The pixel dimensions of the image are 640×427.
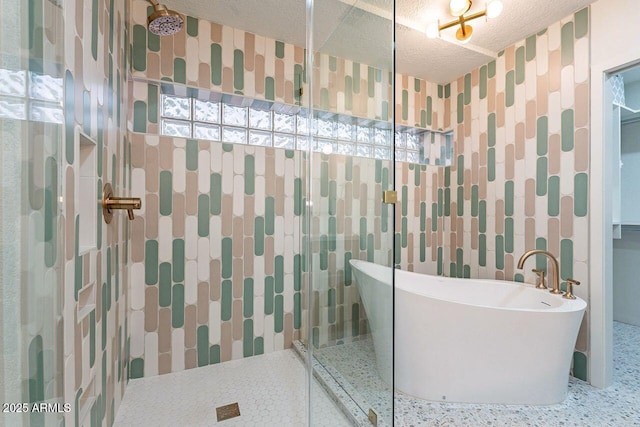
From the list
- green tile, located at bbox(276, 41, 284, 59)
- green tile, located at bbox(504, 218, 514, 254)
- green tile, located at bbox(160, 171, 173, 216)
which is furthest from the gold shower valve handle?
green tile, located at bbox(504, 218, 514, 254)

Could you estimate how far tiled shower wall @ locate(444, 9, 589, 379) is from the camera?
200cm

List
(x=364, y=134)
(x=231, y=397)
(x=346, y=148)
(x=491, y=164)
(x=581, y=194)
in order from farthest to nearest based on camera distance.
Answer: (x=491, y=164) < (x=581, y=194) < (x=231, y=397) < (x=346, y=148) < (x=364, y=134)

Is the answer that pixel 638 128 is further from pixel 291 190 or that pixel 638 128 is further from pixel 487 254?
pixel 291 190

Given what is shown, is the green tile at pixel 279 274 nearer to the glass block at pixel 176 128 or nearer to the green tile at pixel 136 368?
the green tile at pixel 136 368

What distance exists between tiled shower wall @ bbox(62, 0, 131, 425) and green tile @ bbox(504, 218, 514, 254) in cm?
283

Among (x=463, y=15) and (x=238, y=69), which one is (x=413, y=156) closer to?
(x=463, y=15)

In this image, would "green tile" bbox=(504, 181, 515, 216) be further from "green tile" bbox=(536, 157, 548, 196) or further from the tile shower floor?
the tile shower floor

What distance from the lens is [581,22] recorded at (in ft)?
6.56

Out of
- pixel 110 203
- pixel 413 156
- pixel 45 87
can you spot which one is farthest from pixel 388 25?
pixel 413 156

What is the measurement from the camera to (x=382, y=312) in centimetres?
140

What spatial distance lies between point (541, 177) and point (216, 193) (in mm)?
2521

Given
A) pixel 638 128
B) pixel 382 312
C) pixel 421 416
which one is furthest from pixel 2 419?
pixel 638 128

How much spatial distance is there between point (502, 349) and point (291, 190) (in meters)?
1.80

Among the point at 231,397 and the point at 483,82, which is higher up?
the point at 483,82
